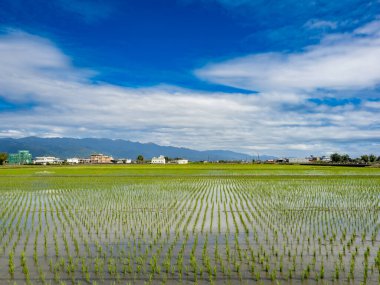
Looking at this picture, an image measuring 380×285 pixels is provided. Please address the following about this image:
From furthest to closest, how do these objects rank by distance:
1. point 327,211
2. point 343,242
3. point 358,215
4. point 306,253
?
point 327,211
point 358,215
point 343,242
point 306,253

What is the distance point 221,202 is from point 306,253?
904cm

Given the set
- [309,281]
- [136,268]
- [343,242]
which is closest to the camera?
[309,281]

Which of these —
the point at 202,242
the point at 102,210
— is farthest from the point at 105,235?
the point at 102,210

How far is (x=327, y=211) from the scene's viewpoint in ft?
46.8

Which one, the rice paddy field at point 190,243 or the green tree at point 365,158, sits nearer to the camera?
the rice paddy field at point 190,243

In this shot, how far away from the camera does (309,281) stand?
6.39m

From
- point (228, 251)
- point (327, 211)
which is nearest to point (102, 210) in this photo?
point (228, 251)

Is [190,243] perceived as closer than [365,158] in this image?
Yes

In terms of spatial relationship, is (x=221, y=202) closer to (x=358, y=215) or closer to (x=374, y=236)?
(x=358, y=215)

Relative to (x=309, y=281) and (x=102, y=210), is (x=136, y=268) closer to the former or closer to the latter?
(x=309, y=281)

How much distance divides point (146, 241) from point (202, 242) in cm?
142

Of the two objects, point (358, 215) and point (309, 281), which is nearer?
point (309, 281)

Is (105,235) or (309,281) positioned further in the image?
(105,235)

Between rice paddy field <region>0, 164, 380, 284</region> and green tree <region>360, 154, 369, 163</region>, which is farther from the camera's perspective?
green tree <region>360, 154, 369, 163</region>
